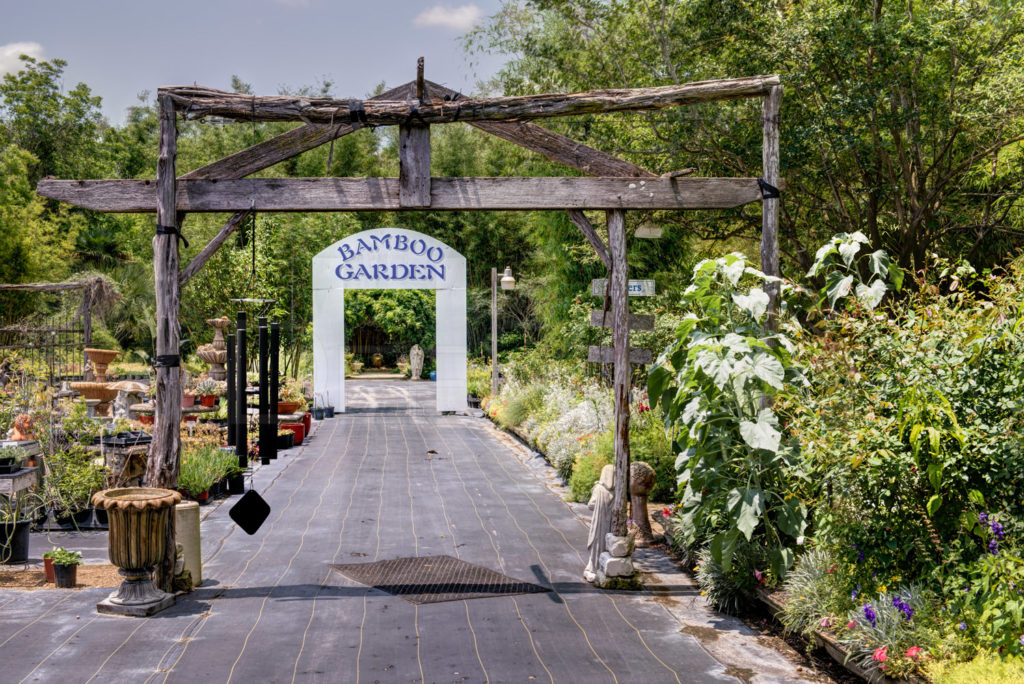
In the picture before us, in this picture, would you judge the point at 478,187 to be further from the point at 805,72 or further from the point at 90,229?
the point at 90,229

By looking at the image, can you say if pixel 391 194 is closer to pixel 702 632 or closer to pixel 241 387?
pixel 241 387

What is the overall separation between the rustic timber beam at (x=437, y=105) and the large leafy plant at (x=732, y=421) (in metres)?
1.38

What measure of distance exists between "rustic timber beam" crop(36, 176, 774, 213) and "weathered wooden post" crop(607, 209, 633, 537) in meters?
0.25

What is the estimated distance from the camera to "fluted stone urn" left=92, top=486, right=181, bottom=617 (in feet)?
18.6

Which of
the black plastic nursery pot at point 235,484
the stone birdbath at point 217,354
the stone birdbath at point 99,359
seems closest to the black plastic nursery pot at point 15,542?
the black plastic nursery pot at point 235,484

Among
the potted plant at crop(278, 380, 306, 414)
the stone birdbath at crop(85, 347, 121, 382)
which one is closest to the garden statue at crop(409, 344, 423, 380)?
the potted plant at crop(278, 380, 306, 414)

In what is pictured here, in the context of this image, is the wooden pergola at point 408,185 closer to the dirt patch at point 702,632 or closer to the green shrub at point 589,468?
the dirt patch at point 702,632

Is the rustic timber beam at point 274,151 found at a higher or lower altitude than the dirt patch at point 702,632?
higher

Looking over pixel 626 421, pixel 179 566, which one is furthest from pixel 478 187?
pixel 179 566

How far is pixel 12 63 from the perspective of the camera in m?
33.6

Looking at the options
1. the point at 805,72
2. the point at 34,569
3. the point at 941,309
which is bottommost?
the point at 34,569

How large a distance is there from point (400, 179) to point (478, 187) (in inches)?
22.2

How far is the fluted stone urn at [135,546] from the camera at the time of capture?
223 inches

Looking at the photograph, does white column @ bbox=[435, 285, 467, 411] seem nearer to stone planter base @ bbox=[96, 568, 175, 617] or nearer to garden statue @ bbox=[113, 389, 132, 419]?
garden statue @ bbox=[113, 389, 132, 419]
